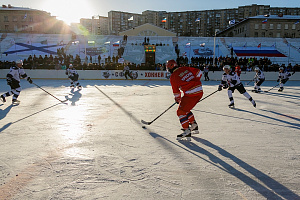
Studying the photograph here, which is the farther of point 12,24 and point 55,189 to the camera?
point 12,24

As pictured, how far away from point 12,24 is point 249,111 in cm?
6606

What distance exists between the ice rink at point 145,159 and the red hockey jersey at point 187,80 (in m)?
0.98

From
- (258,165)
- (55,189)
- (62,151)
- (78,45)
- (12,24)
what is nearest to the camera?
(55,189)

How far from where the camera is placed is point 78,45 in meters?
32.9

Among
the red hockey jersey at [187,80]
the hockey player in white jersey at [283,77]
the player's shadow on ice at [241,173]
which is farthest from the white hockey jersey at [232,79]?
the hockey player in white jersey at [283,77]

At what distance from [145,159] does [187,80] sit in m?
1.81

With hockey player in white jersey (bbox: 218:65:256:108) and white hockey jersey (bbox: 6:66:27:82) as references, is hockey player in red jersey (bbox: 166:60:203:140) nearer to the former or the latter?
hockey player in white jersey (bbox: 218:65:256:108)

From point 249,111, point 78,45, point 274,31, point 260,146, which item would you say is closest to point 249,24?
point 274,31

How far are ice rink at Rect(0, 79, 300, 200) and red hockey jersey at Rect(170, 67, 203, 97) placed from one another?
98cm

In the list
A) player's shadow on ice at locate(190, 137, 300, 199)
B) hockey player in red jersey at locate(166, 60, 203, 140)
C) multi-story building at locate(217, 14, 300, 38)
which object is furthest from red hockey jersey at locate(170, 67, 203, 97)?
multi-story building at locate(217, 14, 300, 38)

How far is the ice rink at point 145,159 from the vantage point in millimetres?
2666

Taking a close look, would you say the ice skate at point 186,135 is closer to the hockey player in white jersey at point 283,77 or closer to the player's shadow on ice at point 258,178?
the player's shadow on ice at point 258,178

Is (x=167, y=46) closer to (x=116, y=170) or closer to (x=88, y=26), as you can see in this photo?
(x=116, y=170)

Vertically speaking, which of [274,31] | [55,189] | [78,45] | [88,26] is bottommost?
[55,189]
